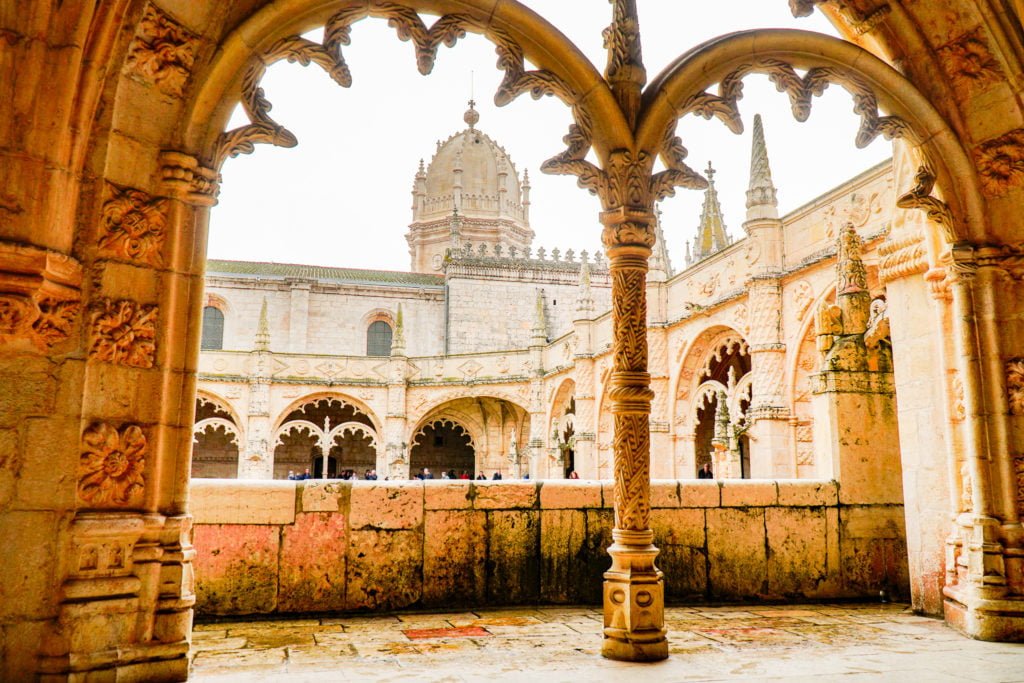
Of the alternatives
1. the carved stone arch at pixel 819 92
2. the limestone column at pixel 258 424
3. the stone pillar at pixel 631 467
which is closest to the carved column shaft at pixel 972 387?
the carved stone arch at pixel 819 92

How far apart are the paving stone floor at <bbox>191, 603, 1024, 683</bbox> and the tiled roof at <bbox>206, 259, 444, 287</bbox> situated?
23.6 metres

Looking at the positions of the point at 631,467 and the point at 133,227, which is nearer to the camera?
the point at 133,227

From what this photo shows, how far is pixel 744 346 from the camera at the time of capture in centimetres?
1418

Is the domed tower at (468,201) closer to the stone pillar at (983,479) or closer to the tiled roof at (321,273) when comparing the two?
the tiled roof at (321,273)

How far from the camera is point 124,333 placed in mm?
2947

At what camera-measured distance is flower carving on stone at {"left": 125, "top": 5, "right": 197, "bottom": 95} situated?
3.01 meters

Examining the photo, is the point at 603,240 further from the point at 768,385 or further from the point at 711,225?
the point at 711,225

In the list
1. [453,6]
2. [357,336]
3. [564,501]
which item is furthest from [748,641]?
[357,336]

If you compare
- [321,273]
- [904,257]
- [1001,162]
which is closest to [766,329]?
[904,257]

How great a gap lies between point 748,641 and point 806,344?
8941mm

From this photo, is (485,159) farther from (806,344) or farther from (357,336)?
(806,344)

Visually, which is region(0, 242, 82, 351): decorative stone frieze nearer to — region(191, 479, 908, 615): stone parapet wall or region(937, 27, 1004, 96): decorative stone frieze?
region(191, 479, 908, 615): stone parapet wall

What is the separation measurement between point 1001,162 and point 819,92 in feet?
3.41

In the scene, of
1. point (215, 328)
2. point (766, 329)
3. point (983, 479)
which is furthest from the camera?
point (215, 328)
